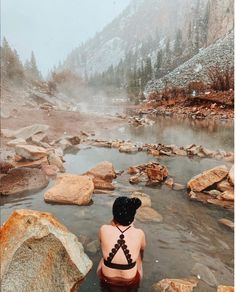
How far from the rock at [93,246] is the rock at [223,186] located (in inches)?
142

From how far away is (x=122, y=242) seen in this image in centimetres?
342

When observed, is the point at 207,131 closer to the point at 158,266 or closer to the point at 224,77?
the point at 158,266

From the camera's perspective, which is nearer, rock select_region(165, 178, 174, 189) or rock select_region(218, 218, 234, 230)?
rock select_region(218, 218, 234, 230)

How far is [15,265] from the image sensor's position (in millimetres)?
2830

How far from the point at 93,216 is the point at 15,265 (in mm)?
3437

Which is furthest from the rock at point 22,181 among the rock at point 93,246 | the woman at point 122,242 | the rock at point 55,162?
the woman at point 122,242

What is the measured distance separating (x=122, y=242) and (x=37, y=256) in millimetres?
933

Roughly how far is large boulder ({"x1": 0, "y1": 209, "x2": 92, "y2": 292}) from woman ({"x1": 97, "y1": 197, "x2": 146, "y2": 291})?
1.23 ft

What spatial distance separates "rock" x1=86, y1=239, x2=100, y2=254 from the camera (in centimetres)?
488

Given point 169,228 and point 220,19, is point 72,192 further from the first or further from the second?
point 220,19

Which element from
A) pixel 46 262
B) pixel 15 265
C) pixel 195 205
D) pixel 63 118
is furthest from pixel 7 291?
pixel 63 118

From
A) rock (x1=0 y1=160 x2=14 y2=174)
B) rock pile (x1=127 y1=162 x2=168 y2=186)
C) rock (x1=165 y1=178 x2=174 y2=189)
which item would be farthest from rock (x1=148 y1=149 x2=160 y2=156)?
rock (x1=0 y1=160 x2=14 y2=174)

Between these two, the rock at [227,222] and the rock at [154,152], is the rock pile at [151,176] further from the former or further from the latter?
the rock at [154,152]

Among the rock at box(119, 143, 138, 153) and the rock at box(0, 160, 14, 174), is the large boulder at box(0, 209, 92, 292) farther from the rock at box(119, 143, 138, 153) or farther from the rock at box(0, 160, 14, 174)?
the rock at box(119, 143, 138, 153)
